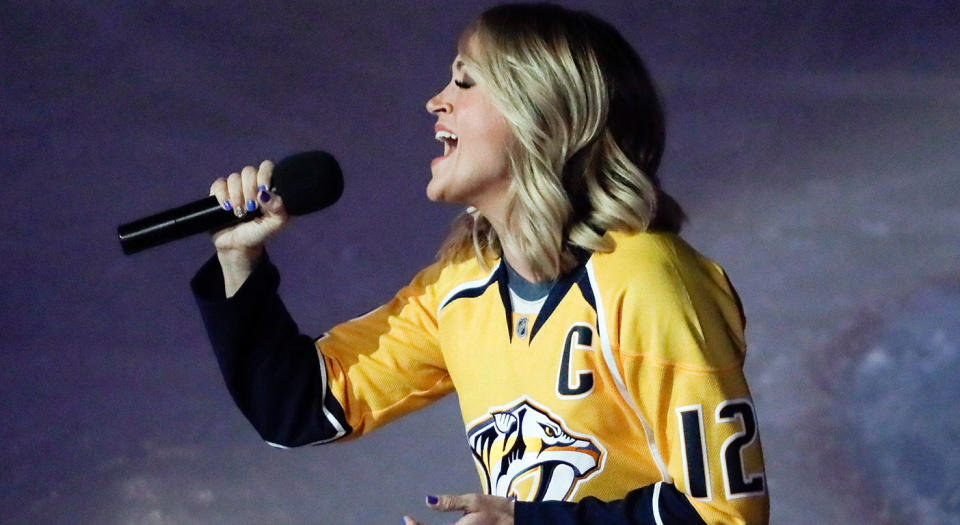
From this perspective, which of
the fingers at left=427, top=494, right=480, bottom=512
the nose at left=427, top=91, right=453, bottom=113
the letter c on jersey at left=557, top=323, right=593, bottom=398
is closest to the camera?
the fingers at left=427, top=494, right=480, bottom=512

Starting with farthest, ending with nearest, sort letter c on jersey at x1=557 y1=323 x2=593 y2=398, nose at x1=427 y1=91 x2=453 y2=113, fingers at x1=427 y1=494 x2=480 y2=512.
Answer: nose at x1=427 y1=91 x2=453 y2=113 → letter c on jersey at x1=557 y1=323 x2=593 y2=398 → fingers at x1=427 y1=494 x2=480 y2=512

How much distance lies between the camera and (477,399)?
142 centimetres

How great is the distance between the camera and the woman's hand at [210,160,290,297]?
1.40 meters

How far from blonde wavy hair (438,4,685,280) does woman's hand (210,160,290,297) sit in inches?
11.3

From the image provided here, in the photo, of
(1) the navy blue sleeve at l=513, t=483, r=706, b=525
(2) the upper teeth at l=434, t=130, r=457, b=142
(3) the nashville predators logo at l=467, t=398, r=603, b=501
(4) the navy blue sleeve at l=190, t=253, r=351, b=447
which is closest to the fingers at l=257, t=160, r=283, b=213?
(4) the navy blue sleeve at l=190, t=253, r=351, b=447

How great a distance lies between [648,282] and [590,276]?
0.28 ft

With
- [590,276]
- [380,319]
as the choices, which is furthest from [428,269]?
[590,276]

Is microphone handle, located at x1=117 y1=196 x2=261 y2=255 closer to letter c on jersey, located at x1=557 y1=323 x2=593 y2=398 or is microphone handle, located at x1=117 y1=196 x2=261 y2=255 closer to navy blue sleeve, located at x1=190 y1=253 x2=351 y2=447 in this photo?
navy blue sleeve, located at x1=190 y1=253 x2=351 y2=447

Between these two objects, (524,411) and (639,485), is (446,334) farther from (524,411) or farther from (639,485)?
(639,485)

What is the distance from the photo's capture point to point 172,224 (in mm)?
1345

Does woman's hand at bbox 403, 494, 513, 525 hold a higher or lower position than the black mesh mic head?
lower

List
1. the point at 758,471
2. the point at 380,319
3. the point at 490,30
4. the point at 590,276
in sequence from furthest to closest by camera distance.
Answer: the point at 380,319 → the point at 490,30 → the point at 590,276 → the point at 758,471

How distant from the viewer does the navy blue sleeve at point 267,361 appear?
4.82 feet

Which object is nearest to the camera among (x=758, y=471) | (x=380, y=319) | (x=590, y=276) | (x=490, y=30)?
(x=758, y=471)
